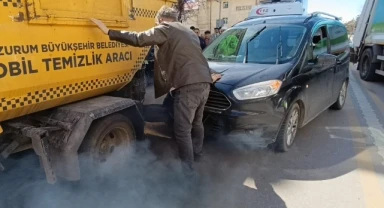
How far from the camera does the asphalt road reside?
9.34 ft

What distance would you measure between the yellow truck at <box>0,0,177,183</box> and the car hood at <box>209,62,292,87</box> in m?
1.21

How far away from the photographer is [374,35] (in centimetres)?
1003

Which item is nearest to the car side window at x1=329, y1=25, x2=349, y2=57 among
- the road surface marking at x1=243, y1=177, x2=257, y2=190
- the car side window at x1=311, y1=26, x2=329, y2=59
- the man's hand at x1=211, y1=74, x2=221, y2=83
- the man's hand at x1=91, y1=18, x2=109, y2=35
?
the car side window at x1=311, y1=26, x2=329, y2=59

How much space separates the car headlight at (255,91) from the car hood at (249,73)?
0.19 ft

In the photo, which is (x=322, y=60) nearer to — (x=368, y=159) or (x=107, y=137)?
(x=368, y=159)

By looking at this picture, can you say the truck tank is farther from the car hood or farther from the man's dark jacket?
the car hood

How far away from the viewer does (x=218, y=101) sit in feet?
11.7

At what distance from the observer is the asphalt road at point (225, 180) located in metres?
2.85

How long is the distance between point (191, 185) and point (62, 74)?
1749 mm

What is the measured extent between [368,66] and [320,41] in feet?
24.0

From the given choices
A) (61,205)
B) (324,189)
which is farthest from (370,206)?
(61,205)

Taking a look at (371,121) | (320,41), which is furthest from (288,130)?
(371,121)

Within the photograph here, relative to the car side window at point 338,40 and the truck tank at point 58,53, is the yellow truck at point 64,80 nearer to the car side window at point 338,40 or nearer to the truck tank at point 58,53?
the truck tank at point 58,53

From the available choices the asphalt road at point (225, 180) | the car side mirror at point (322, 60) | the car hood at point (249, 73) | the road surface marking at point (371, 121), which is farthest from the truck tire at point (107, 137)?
the road surface marking at point (371, 121)
